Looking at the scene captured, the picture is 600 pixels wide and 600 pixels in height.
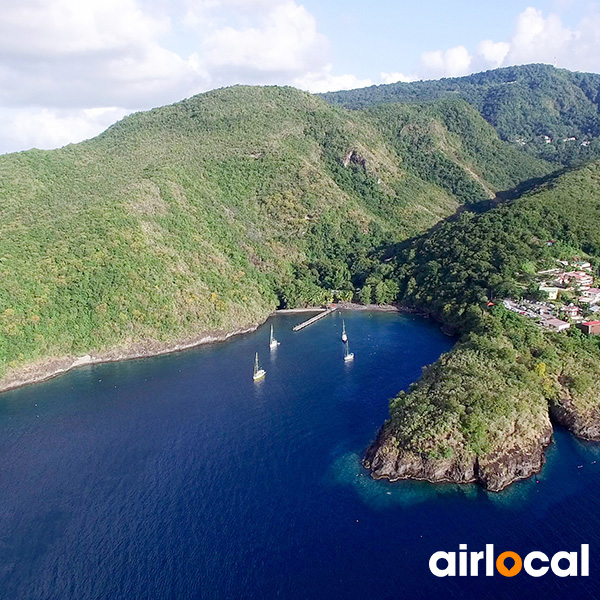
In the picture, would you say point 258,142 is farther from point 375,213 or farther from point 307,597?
point 307,597

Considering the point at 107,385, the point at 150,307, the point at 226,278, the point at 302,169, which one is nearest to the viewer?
the point at 107,385

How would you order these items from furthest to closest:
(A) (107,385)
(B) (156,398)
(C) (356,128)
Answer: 1. (C) (356,128)
2. (A) (107,385)
3. (B) (156,398)

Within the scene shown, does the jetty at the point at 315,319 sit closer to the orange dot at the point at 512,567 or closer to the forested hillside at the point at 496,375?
the forested hillside at the point at 496,375

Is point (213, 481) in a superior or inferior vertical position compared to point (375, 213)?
inferior

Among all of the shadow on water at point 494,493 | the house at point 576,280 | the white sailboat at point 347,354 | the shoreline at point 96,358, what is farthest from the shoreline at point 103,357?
the shadow on water at point 494,493

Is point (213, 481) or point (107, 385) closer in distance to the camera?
point (213, 481)

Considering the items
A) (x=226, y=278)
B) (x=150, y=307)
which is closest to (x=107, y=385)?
(x=150, y=307)

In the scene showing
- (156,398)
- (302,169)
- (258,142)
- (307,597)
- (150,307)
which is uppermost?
(258,142)

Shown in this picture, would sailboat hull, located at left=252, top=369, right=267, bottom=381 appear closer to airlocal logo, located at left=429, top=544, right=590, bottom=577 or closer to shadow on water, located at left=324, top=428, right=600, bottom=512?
shadow on water, located at left=324, top=428, right=600, bottom=512
